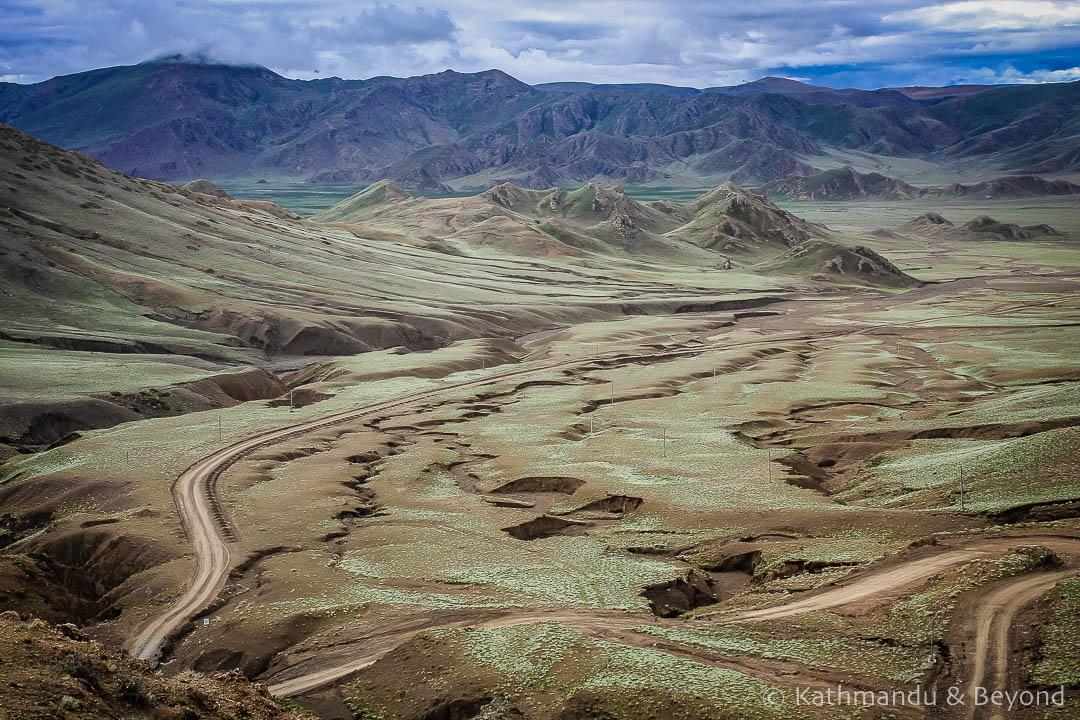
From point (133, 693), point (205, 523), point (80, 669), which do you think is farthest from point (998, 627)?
point (205, 523)

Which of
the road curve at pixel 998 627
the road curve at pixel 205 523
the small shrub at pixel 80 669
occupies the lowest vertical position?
the road curve at pixel 205 523

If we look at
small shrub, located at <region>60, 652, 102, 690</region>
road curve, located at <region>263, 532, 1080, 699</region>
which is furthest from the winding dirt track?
small shrub, located at <region>60, 652, 102, 690</region>

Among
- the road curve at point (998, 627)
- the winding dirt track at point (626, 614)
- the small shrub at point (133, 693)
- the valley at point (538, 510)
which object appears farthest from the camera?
the valley at point (538, 510)

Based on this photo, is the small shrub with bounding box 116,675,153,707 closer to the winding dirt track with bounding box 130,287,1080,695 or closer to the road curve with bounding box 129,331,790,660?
the winding dirt track with bounding box 130,287,1080,695

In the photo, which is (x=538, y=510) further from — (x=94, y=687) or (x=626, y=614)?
(x=94, y=687)

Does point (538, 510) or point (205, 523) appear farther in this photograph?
point (538, 510)

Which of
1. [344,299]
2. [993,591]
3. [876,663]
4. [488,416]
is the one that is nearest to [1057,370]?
[488,416]

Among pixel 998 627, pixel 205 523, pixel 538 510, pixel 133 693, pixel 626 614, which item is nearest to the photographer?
pixel 133 693

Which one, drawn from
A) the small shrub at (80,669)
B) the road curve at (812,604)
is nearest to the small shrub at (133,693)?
the small shrub at (80,669)

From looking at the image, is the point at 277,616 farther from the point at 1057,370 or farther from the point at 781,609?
the point at 1057,370

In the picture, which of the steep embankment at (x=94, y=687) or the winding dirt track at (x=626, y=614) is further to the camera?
the winding dirt track at (x=626, y=614)

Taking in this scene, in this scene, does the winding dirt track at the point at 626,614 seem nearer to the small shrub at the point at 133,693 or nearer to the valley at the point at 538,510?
the valley at the point at 538,510

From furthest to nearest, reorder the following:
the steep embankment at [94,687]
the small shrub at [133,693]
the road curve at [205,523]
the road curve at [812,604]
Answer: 1. the road curve at [205,523]
2. the road curve at [812,604]
3. the small shrub at [133,693]
4. the steep embankment at [94,687]

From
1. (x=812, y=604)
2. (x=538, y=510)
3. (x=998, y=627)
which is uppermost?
(x=998, y=627)
